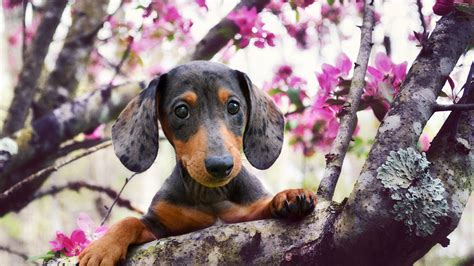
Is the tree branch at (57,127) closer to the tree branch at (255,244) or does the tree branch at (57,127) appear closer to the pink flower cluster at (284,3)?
the pink flower cluster at (284,3)

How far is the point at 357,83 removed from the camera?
2.28 m

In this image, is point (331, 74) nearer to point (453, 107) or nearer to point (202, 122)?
point (202, 122)

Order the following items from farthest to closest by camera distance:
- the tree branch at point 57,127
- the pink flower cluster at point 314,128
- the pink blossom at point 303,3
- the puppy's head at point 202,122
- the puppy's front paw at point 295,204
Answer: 1. the tree branch at point 57,127
2. the pink blossom at point 303,3
3. the pink flower cluster at point 314,128
4. the puppy's head at point 202,122
5. the puppy's front paw at point 295,204

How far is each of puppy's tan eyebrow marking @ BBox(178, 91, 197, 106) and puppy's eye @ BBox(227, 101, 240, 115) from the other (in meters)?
0.14

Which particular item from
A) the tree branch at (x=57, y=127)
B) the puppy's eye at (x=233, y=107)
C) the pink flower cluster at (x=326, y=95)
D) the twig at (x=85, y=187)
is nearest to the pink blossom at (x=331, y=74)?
the pink flower cluster at (x=326, y=95)

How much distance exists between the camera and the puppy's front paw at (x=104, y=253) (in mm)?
2035

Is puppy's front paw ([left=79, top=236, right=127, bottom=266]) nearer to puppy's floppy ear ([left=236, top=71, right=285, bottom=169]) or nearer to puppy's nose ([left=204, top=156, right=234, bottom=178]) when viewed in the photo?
puppy's nose ([left=204, top=156, right=234, bottom=178])

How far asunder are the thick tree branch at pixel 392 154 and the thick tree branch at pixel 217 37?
179 cm

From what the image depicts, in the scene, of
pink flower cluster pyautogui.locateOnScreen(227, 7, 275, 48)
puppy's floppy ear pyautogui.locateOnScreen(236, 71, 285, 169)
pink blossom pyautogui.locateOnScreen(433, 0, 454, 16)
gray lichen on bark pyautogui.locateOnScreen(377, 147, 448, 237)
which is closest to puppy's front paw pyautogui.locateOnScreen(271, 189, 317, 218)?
gray lichen on bark pyautogui.locateOnScreen(377, 147, 448, 237)

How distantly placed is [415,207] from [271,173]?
12617 millimetres

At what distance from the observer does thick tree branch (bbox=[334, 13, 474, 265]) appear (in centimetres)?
170

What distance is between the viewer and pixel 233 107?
246 centimetres

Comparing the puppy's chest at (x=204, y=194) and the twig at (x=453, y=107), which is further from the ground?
the twig at (x=453, y=107)

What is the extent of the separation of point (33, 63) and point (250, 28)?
151 centimetres
